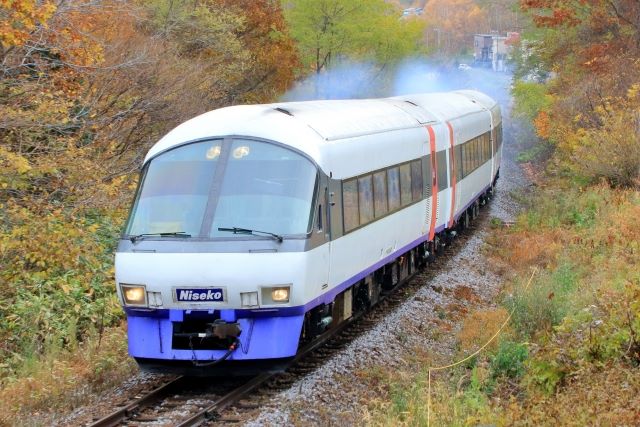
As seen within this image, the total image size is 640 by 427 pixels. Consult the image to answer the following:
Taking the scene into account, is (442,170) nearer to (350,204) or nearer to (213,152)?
(350,204)

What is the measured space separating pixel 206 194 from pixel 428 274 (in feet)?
26.0

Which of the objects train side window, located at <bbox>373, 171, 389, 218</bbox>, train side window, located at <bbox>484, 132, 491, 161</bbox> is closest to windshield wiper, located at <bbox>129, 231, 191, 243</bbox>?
train side window, located at <bbox>373, 171, 389, 218</bbox>

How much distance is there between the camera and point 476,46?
5059 inches

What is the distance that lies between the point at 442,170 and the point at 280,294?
27.4 ft

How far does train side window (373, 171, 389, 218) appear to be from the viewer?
12602 mm

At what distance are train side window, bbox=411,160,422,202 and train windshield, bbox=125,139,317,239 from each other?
4.75 m

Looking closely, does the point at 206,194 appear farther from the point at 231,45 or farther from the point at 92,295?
the point at 231,45

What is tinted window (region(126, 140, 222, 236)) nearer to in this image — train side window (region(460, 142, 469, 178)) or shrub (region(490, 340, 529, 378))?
shrub (region(490, 340, 529, 378))

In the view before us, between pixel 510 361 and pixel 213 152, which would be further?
pixel 213 152

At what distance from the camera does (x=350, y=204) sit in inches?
451

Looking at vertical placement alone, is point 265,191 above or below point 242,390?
above

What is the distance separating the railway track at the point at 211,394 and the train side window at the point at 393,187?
1877 millimetres

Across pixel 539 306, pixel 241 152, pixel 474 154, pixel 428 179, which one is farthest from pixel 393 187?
pixel 474 154

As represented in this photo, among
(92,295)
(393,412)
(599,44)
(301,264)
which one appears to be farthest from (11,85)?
(599,44)
